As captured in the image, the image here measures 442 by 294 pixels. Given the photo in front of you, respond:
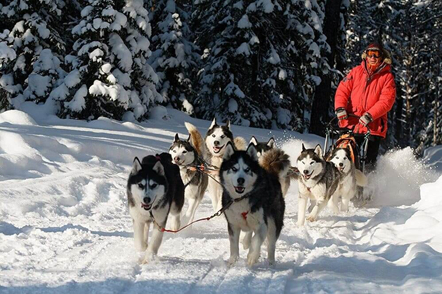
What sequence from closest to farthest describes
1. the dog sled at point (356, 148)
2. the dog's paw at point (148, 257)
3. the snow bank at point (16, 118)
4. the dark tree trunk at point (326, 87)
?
the dog's paw at point (148, 257) < the dog sled at point (356, 148) < the snow bank at point (16, 118) < the dark tree trunk at point (326, 87)

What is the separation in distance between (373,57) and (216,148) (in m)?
3.02

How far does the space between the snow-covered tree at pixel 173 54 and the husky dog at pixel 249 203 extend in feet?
45.1

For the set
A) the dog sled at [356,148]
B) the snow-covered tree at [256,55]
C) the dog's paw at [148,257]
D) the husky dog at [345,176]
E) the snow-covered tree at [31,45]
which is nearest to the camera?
the dog's paw at [148,257]

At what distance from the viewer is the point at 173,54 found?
19.0 meters

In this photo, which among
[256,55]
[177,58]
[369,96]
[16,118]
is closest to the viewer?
[369,96]

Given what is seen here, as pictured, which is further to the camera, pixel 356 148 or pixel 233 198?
pixel 356 148

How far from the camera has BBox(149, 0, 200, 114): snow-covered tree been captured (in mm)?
18719

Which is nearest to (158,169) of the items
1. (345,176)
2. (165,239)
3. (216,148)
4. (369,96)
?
(165,239)

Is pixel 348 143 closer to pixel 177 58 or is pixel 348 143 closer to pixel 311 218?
pixel 311 218

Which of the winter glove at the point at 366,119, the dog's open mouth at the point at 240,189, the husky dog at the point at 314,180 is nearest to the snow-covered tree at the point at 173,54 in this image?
the winter glove at the point at 366,119

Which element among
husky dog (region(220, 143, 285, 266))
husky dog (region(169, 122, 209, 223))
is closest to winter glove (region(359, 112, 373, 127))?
husky dog (region(169, 122, 209, 223))

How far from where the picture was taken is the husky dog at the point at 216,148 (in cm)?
745

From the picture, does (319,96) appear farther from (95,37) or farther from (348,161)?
(348,161)

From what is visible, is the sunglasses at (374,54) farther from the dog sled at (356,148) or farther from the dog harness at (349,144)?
the dog harness at (349,144)
